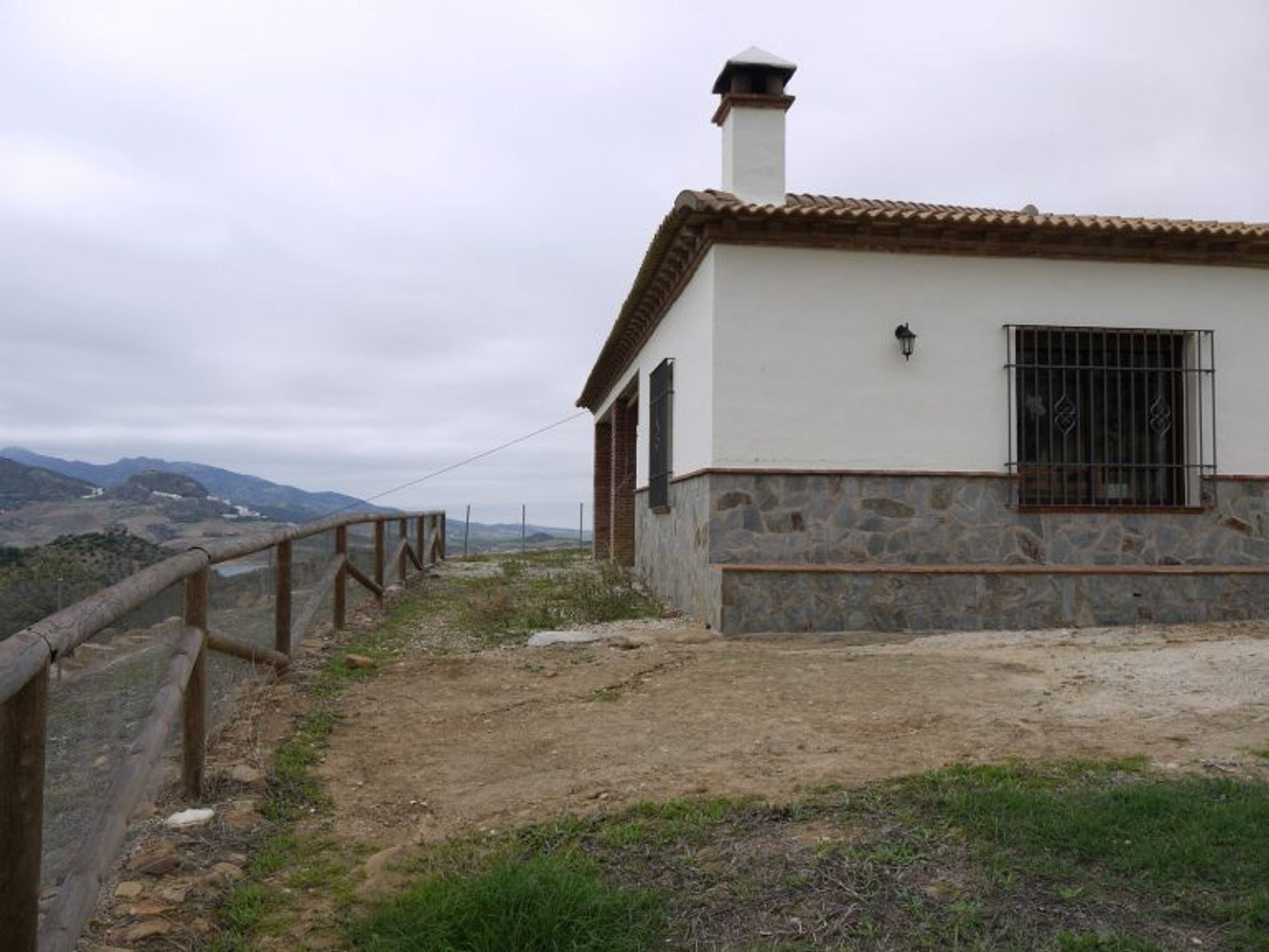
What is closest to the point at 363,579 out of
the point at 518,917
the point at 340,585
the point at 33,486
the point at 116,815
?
the point at 340,585

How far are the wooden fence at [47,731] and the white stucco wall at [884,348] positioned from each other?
4.38m

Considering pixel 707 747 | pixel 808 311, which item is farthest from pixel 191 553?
pixel 808 311

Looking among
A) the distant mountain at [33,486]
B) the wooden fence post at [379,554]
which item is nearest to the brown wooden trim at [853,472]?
the wooden fence post at [379,554]

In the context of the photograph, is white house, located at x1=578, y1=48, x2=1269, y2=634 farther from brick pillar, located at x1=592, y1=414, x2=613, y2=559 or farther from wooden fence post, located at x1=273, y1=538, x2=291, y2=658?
brick pillar, located at x1=592, y1=414, x2=613, y2=559

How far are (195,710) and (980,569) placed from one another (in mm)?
6313

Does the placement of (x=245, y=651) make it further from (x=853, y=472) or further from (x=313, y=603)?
(x=853, y=472)

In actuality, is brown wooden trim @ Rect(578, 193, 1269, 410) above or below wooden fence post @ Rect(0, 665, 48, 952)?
above

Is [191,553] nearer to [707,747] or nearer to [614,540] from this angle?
[707,747]

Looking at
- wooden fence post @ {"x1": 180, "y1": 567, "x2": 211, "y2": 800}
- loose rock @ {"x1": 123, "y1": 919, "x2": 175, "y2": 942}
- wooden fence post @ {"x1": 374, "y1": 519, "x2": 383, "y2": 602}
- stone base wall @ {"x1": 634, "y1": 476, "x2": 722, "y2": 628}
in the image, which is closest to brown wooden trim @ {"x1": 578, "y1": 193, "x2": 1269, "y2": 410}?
stone base wall @ {"x1": 634, "y1": 476, "x2": 722, "y2": 628}

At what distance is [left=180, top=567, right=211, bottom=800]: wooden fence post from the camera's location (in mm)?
3891

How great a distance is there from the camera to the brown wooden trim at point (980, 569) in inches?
324

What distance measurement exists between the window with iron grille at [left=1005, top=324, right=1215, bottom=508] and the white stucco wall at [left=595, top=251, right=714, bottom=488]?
2598 millimetres

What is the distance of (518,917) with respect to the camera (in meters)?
2.71

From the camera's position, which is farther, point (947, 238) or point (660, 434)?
point (660, 434)
